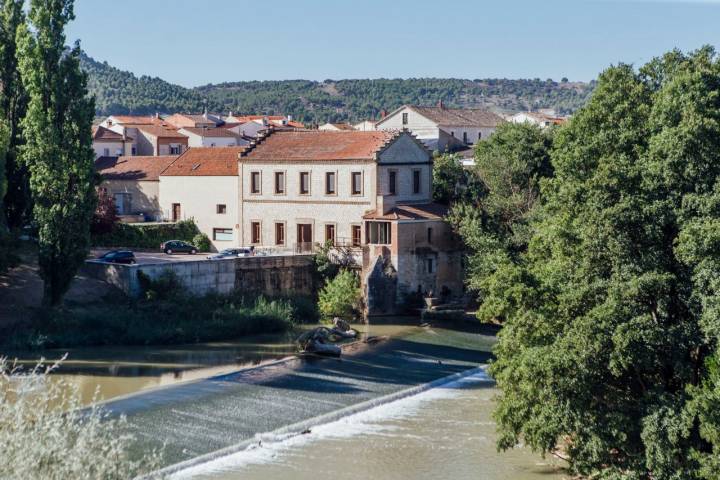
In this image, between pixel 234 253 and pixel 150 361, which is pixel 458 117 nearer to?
pixel 234 253

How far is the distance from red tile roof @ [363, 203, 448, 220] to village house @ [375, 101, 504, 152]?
3385cm

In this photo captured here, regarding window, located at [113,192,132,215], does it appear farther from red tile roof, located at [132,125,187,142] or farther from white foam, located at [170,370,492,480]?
white foam, located at [170,370,492,480]

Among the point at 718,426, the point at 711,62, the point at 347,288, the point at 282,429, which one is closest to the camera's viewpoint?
the point at 718,426

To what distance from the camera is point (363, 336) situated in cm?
4534

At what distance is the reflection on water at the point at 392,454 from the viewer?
26.4 m

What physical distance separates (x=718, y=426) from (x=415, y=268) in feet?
97.6

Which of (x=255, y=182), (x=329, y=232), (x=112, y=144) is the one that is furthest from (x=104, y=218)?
(x=112, y=144)

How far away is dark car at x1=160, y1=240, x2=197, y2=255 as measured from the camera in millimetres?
56531

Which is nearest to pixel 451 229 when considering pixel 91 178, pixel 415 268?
pixel 415 268

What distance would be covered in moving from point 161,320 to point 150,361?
523 cm

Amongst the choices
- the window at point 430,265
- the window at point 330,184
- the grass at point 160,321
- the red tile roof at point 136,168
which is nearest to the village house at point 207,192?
the red tile roof at point 136,168

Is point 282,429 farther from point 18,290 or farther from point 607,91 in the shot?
point 18,290

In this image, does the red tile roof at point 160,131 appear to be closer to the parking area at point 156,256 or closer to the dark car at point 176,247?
the dark car at point 176,247

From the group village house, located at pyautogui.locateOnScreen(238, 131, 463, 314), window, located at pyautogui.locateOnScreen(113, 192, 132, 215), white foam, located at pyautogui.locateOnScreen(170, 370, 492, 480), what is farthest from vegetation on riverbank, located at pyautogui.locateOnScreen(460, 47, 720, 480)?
window, located at pyautogui.locateOnScreen(113, 192, 132, 215)
